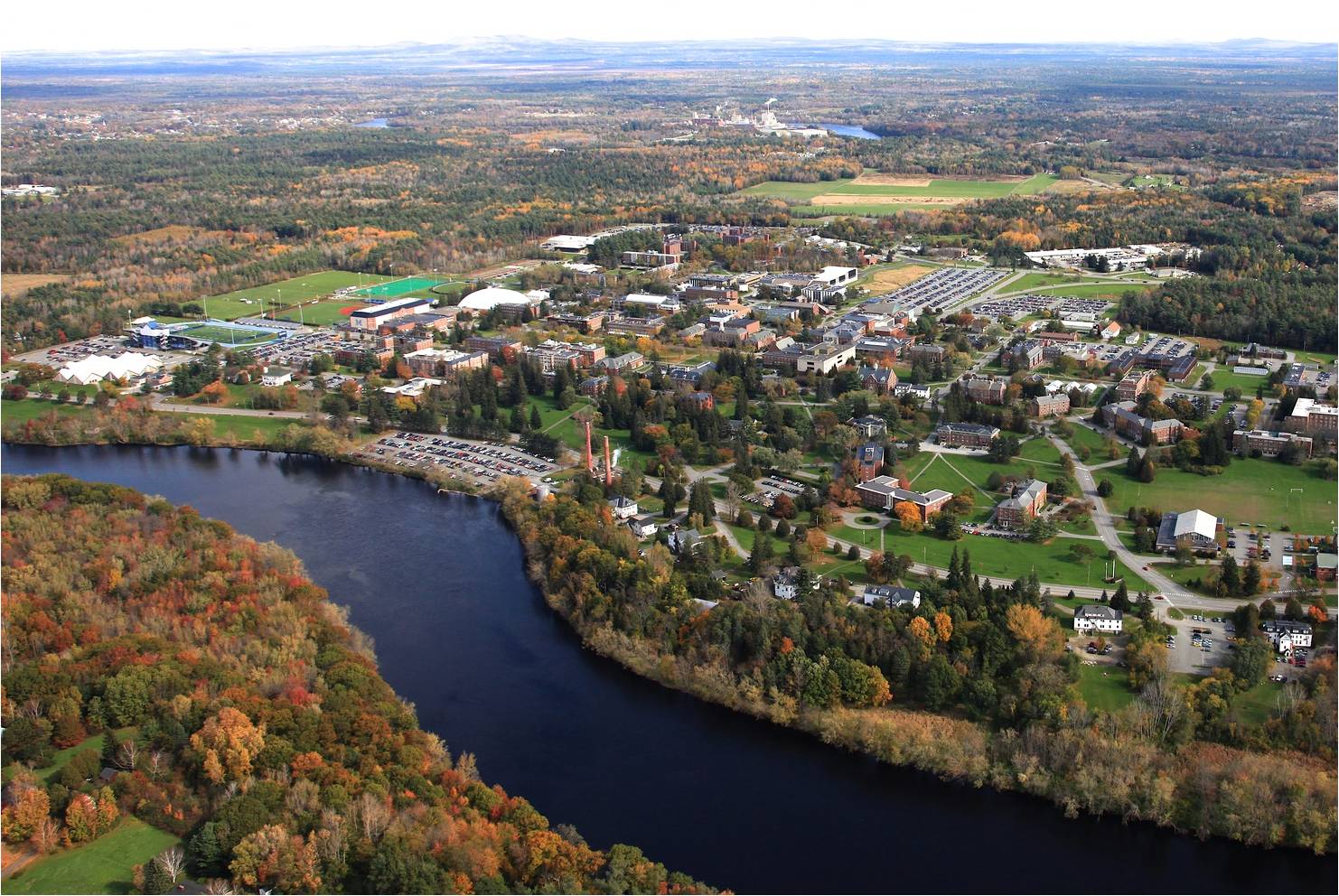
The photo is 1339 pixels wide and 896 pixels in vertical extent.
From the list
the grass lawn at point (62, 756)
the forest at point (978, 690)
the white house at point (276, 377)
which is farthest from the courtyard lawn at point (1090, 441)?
the white house at point (276, 377)

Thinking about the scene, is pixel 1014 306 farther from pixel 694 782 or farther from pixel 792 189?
pixel 792 189

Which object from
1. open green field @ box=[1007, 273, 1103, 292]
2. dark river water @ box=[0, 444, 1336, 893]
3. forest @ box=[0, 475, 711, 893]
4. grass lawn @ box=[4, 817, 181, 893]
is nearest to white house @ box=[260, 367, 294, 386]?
dark river water @ box=[0, 444, 1336, 893]

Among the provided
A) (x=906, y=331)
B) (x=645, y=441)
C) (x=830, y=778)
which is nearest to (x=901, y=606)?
(x=830, y=778)

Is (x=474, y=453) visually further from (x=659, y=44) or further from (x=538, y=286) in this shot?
(x=659, y=44)

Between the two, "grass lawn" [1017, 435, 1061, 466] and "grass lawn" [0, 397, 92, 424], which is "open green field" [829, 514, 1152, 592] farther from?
"grass lawn" [0, 397, 92, 424]

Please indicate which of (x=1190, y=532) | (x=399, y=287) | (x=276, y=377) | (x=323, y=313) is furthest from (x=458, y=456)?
(x=399, y=287)

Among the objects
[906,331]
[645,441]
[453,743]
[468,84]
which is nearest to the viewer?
[453,743]

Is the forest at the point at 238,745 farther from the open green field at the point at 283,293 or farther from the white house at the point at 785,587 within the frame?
the open green field at the point at 283,293
